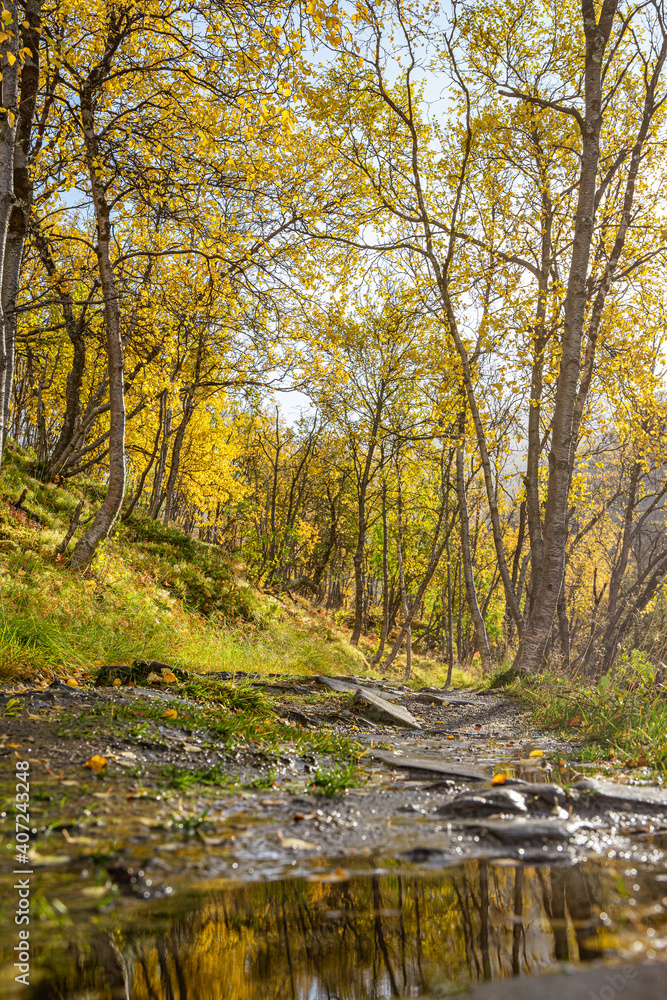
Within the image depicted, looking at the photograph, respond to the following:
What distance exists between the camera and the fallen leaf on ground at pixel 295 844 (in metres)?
2.53

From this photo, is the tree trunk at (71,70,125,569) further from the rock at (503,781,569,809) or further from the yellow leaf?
the rock at (503,781,569,809)

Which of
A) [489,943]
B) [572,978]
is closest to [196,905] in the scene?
[489,943]

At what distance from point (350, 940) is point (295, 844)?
80 centimetres

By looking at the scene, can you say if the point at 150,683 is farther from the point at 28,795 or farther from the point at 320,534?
the point at 320,534

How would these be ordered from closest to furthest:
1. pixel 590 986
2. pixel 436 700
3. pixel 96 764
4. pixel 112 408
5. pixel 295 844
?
pixel 590 986
pixel 295 844
pixel 96 764
pixel 112 408
pixel 436 700

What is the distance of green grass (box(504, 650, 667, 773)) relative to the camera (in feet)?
13.4

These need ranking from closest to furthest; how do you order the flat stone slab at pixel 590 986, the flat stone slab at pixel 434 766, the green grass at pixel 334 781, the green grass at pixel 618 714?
the flat stone slab at pixel 590 986
the green grass at pixel 334 781
the flat stone slab at pixel 434 766
the green grass at pixel 618 714

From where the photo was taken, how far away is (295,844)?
2561mm

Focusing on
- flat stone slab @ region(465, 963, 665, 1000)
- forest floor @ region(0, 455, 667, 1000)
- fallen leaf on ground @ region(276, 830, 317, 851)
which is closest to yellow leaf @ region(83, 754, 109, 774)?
forest floor @ region(0, 455, 667, 1000)

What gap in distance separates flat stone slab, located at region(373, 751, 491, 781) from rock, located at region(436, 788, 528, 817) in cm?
80

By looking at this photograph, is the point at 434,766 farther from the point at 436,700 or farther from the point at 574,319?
the point at 574,319

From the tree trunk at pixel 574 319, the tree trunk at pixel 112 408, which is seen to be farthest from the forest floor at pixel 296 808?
the tree trunk at pixel 574 319

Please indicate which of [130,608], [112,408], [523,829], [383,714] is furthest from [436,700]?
[112,408]

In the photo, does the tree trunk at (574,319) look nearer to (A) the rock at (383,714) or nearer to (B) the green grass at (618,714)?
(B) the green grass at (618,714)
